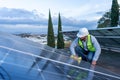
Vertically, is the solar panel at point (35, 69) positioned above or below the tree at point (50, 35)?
above

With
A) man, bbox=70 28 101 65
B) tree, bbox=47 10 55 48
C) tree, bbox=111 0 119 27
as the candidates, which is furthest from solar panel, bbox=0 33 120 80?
tree, bbox=47 10 55 48

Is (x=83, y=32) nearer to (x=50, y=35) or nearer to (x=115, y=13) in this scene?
(x=115, y=13)

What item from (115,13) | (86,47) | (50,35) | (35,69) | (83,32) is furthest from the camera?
(50,35)

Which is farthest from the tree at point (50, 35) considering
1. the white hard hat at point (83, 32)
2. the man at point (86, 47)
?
the white hard hat at point (83, 32)

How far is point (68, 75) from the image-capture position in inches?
186

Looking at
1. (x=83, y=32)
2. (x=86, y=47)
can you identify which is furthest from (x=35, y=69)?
(x=86, y=47)

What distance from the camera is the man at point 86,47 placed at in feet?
24.8

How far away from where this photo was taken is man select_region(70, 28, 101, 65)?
7558mm

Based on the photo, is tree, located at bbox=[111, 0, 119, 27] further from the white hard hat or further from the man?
the white hard hat

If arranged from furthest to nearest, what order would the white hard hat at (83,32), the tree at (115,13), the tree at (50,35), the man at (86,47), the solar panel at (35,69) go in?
the tree at (50,35), the tree at (115,13), the man at (86,47), the white hard hat at (83,32), the solar panel at (35,69)

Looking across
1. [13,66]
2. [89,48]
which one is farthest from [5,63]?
[89,48]

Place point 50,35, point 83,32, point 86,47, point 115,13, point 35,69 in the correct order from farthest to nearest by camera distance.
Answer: point 50,35, point 115,13, point 86,47, point 83,32, point 35,69

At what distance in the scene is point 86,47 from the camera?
26.2ft

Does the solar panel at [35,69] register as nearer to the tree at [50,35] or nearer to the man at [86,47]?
the man at [86,47]
